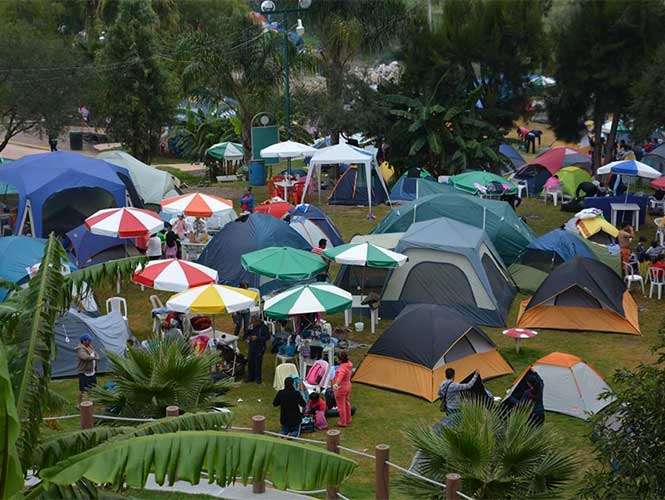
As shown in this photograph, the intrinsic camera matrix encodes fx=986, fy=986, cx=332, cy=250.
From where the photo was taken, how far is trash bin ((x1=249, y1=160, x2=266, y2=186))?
32.4m

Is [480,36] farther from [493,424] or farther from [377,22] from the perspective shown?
[493,424]

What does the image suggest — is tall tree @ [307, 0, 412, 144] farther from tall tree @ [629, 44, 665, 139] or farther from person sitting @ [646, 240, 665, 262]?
person sitting @ [646, 240, 665, 262]

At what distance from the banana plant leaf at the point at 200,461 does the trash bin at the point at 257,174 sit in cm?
2601

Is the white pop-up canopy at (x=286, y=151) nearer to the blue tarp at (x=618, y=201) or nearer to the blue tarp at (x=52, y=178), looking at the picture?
the blue tarp at (x=52, y=178)

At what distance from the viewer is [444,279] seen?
17.3 meters

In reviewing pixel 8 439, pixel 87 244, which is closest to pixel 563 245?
pixel 87 244

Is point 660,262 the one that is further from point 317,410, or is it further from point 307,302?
point 317,410

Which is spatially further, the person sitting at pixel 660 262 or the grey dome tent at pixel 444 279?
the person sitting at pixel 660 262

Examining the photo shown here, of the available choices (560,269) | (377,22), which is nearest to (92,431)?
(560,269)

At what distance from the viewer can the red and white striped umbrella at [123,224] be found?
1817 centimetres

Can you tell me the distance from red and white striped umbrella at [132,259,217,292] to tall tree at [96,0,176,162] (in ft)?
61.2

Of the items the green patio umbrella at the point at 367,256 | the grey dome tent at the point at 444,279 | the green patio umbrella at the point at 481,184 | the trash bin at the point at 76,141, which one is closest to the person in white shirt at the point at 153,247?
the green patio umbrella at the point at 367,256

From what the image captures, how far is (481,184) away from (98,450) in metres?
21.0

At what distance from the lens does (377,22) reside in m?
33.5
